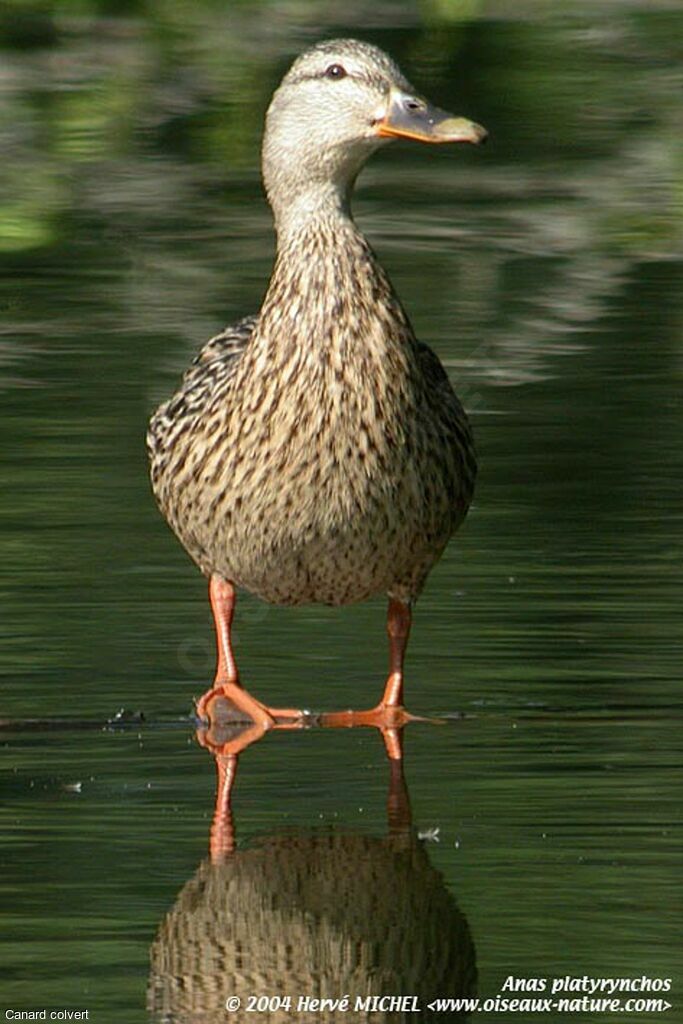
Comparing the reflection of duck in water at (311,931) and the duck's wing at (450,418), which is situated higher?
the duck's wing at (450,418)

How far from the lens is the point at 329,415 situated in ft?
25.4

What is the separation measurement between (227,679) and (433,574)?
1.13 metres

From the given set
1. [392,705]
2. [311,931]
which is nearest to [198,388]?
[392,705]

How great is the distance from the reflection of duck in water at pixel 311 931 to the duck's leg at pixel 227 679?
3.45ft

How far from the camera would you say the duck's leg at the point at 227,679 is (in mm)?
7863

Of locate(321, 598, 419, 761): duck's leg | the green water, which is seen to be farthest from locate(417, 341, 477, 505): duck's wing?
the green water

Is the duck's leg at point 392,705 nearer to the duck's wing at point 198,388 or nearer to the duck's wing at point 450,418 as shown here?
the duck's wing at point 450,418

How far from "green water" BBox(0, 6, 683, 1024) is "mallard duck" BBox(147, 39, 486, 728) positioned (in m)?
0.33

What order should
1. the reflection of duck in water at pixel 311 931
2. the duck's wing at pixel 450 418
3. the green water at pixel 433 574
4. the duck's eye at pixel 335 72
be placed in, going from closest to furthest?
1. the reflection of duck in water at pixel 311 931
2. the green water at pixel 433 574
3. the duck's eye at pixel 335 72
4. the duck's wing at pixel 450 418

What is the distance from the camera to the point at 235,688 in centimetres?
806

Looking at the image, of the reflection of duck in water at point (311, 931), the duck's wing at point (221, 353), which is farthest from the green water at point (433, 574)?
the duck's wing at point (221, 353)

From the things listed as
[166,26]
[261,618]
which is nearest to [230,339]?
[261,618]

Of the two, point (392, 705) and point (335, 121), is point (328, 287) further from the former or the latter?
point (392, 705)

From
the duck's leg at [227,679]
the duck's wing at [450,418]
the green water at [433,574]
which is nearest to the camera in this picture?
the green water at [433,574]
